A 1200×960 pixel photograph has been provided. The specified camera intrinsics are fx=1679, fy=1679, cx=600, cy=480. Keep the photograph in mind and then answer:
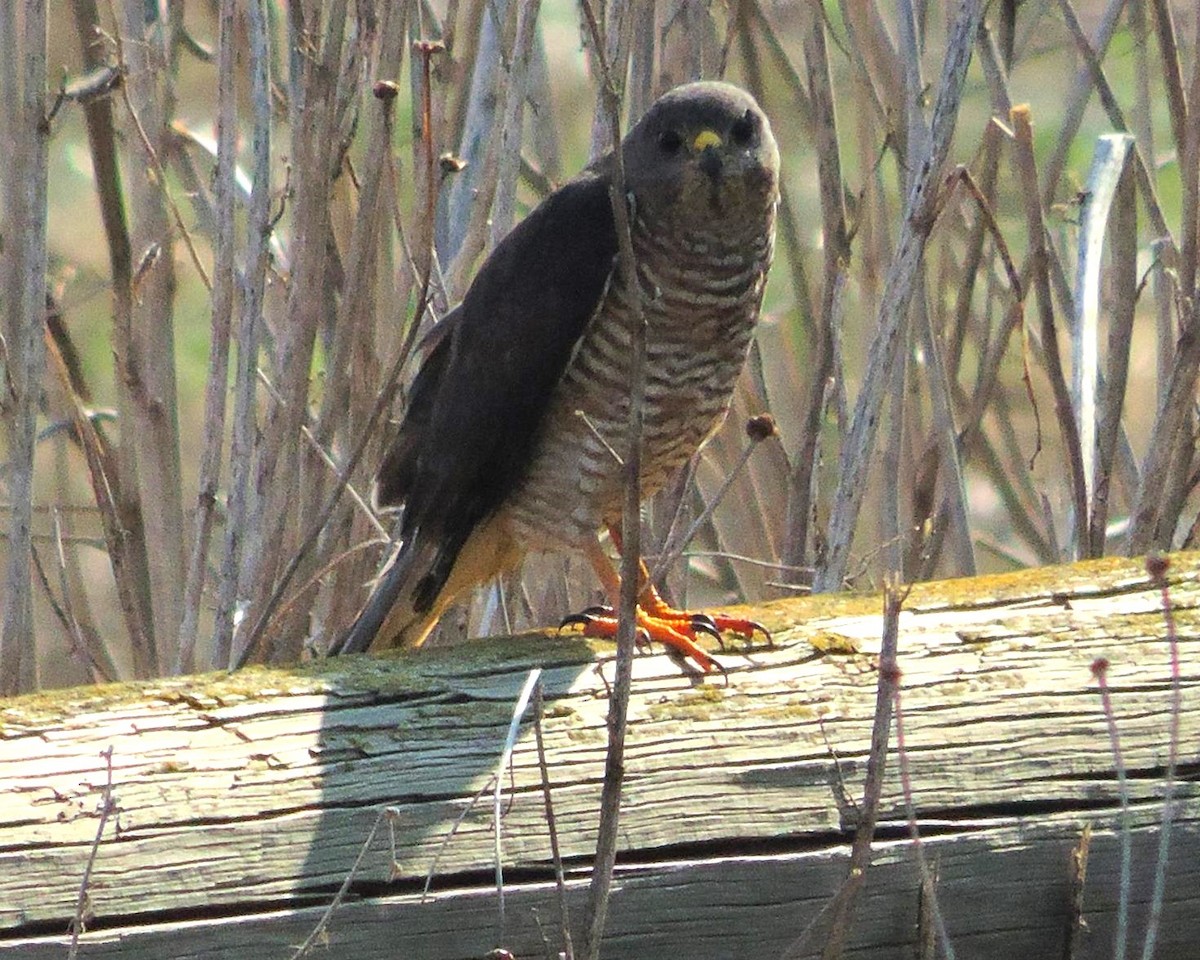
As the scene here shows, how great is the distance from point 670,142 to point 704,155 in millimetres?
62

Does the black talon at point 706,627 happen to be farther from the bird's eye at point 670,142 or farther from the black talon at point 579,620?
the bird's eye at point 670,142

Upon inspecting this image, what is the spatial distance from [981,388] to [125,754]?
148 centimetres

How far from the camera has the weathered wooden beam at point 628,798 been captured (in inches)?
61.0

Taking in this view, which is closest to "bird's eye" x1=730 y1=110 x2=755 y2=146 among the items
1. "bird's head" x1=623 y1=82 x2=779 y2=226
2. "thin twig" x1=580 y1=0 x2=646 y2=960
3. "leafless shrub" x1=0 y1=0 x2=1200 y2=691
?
"bird's head" x1=623 y1=82 x2=779 y2=226

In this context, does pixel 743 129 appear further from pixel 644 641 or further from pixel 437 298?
pixel 644 641

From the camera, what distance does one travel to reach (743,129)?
95.0 inches

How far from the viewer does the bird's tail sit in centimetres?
238

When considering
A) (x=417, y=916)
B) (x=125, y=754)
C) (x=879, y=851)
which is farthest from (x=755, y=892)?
(x=125, y=754)

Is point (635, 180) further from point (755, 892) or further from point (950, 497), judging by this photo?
point (755, 892)

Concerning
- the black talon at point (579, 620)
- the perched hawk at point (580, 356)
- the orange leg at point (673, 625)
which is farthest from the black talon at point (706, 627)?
the perched hawk at point (580, 356)

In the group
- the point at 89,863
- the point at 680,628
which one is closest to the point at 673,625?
the point at 680,628

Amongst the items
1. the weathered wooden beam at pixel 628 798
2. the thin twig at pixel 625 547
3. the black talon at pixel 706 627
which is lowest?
the weathered wooden beam at pixel 628 798

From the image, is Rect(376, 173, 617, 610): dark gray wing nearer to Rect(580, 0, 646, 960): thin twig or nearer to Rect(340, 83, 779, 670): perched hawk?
Rect(340, 83, 779, 670): perched hawk

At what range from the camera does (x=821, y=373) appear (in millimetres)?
2506
